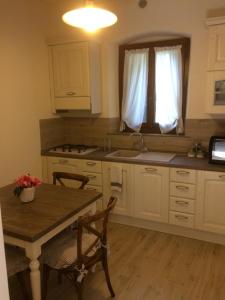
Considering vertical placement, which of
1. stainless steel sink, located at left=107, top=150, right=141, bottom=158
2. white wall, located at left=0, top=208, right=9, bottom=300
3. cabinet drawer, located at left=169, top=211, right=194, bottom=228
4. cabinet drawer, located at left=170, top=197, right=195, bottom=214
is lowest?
cabinet drawer, located at left=169, top=211, right=194, bottom=228

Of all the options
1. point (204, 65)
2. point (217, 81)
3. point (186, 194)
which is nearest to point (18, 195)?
point (186, 194)

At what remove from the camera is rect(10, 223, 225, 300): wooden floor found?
218 centimetres

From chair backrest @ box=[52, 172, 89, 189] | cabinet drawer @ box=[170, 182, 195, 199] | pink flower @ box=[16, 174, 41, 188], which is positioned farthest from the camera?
cabinet drawer @ box=[170, 182, 195, 199]

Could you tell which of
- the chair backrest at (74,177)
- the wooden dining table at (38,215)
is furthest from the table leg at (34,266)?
the chair backrest at (74,177)

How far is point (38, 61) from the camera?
139 inches

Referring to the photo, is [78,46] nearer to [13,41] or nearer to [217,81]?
[13,41]

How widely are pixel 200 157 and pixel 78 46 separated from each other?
200 centimetres

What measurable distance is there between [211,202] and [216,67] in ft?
4.47

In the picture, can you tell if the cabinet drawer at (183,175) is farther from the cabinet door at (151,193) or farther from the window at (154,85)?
the window at (154,85)

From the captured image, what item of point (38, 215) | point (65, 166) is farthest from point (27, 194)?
point (65, 166)

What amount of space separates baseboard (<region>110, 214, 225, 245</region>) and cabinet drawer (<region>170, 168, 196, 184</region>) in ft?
1.87

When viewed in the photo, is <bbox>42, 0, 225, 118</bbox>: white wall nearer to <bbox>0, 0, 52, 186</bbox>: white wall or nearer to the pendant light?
<bbox>0, 0, 52, 186</bbox>: white wall

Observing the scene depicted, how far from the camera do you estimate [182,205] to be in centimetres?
296

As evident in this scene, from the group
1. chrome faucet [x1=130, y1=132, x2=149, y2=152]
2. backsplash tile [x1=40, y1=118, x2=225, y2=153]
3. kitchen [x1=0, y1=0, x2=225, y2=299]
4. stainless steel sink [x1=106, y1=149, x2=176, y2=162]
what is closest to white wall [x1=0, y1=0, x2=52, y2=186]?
kitchen [x1=0, y1=0, x2=225, y2=299]
